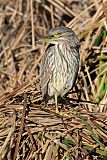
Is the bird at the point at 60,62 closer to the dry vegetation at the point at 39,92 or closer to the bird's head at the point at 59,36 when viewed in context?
the bird's head at the point at 59,36

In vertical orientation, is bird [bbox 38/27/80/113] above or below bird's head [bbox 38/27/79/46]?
below

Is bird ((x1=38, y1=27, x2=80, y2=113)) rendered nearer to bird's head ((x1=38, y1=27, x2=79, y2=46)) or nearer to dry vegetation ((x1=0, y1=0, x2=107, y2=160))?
bird's head ((x1=38, y1=27, x2=79, y2=46))

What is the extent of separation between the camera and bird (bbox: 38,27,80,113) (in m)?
4.28

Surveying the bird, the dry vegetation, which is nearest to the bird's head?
the bird

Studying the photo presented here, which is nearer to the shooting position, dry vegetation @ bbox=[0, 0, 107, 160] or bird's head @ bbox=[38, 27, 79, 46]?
dry vegetation @ bbox=[0, 0, 107, 160]

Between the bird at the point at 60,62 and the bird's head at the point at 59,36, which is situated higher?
the bird's head at the point at 59,36

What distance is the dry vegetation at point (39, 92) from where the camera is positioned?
11.8ft

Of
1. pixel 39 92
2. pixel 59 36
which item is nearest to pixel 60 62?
pixel 59 36

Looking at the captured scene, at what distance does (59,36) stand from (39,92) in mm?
594

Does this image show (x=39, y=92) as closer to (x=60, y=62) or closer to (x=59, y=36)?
(x=60, y=62)

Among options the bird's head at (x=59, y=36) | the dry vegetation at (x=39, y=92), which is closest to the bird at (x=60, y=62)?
the bird's head at (x=59, y=36)

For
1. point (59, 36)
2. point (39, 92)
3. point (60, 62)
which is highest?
point (59, 36)

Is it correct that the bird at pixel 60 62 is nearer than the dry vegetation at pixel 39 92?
No

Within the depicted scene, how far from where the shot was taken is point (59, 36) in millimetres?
4281
